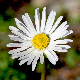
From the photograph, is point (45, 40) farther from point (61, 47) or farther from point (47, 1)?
point (47, 1)

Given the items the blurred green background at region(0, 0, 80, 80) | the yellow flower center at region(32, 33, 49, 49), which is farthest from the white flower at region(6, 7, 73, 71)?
the blurred green background at region(0, 0, 80, 80)

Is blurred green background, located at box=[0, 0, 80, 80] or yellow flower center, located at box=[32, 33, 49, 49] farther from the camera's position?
blurred green background, located at box=[0, 0, 80, 80]

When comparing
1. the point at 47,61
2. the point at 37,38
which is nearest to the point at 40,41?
the point at 37,38

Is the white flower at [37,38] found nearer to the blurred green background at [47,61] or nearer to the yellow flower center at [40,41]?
the yellow flower center at [40,41]

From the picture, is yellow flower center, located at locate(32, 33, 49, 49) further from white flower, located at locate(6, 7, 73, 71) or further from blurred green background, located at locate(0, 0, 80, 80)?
blurred green background, located at locate(0, 0, 80, 80)

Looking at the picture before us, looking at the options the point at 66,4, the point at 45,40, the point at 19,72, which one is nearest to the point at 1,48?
the point at 19,72

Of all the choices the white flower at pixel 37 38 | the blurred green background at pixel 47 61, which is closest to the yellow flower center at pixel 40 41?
the white flower at pixel 37 38

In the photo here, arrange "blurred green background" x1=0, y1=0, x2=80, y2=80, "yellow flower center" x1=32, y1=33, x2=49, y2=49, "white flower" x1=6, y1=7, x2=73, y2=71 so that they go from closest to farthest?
"white flower" x1=6, y1=7, x2=73, y2=71 → "yellow flower center" x1=32, y1=33, x2=49, y2=49 → "blurred green background" x1=0, y1=0, x2=80, y2=80
